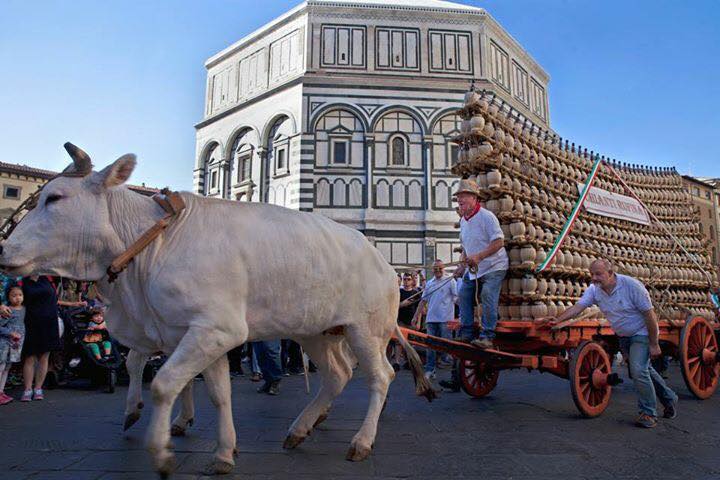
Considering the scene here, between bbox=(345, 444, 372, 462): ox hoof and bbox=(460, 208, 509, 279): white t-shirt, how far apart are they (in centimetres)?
248

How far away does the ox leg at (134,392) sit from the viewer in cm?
428

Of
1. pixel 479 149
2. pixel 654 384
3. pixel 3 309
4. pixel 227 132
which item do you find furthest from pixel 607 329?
pixel 227 132

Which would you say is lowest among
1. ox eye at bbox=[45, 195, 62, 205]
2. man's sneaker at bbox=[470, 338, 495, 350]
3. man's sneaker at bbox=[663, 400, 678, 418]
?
→ man's sneaker at bbox=[663, 400, 678, 418]

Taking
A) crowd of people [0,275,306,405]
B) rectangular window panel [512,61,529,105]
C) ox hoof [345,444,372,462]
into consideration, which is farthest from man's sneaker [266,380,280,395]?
rectangular window panel [512,61,529,105]

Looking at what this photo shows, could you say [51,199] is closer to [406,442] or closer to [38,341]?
[406,442]

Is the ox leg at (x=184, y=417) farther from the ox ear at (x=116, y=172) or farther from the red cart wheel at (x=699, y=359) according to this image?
the red cart wheel at (x=699, y=359)

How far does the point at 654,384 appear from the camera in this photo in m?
5.41

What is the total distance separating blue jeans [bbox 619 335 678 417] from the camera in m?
4.90

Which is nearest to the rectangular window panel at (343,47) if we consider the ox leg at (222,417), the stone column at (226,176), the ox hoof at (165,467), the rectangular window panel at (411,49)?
the rectangular window panel at (411,49)

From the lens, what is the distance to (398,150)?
28750mm

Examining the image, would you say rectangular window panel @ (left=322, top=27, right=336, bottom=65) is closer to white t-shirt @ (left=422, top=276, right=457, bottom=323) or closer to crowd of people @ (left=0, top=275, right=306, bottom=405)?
white t-shirt @ (left=422, top=276, right=457, bottom=323)

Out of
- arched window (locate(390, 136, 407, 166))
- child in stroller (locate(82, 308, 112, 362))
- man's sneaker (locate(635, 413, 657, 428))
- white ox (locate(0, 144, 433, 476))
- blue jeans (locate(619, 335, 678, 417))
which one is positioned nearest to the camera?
white ox (locate(0, 144, 433, 476))

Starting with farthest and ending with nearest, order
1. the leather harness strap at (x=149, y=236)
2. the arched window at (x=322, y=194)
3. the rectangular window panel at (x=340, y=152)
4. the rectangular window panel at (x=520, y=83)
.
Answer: the rectangular window panel at (x=520, y=83) → the rectangular window panel at (x=340, y=152) → the arched window at (x=322, y=194) → the leather harness strap at (x=149, y=236)

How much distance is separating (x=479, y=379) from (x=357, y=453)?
134 inches
